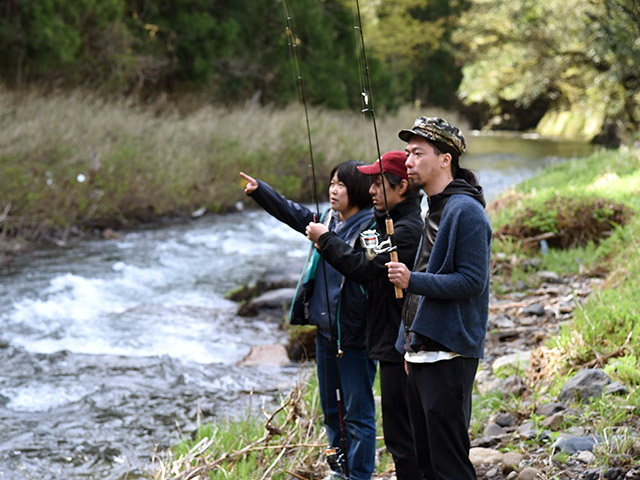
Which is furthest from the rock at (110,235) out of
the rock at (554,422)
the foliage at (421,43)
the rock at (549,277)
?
the foliage at (421,43)

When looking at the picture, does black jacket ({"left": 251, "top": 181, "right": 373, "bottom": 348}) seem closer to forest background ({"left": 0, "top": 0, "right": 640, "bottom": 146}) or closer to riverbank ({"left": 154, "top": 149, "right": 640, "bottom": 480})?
riverbank ({"left": 154, "top": 149, "right": 640, "bottom": 480})

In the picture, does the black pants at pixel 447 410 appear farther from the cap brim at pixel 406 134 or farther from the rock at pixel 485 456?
the rock at pixel 485 456

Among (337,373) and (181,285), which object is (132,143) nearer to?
(181,285)

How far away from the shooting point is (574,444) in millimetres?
3807

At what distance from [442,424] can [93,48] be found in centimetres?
1700

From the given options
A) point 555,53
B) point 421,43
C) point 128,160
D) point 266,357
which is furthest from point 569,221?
point 421,43

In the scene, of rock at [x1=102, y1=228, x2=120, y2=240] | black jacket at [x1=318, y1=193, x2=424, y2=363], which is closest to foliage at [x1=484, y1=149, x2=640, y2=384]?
black jacket at [x1=318, y1=193, x2=424, y2=363]

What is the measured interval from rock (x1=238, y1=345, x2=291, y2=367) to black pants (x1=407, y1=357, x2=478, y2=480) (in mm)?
4143

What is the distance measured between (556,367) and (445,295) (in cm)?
261

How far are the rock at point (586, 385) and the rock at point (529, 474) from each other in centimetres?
92

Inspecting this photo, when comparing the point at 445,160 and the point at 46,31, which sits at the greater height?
the point at 46,31

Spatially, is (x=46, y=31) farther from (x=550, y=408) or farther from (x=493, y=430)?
(x=550, y=408)

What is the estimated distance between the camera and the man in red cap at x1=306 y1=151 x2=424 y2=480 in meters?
3.31

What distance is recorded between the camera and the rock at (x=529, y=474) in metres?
3.56
